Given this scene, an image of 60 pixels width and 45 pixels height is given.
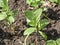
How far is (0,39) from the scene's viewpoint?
204 cm

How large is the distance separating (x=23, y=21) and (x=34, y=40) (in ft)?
0.94

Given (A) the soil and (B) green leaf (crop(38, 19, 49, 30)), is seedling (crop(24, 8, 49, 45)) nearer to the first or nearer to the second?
(B) green leaf (crop(38, 19, 49, 30))

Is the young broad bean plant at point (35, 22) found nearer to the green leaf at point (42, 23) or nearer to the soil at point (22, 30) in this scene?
the green leaf at point (42, 23)

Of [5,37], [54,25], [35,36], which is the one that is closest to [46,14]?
[54,25]

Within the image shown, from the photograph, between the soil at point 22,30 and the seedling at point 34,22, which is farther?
the soil at point 22,30

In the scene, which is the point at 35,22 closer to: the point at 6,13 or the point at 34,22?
the point at 34,22

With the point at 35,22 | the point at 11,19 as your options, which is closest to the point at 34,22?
the point at 35,22

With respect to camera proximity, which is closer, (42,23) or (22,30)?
(42,23)

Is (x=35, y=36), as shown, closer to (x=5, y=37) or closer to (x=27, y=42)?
(x=27, y=42)

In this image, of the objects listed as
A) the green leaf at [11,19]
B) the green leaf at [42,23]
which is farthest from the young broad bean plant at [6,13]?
the green leaf at [42,23]

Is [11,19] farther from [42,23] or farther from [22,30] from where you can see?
[42,23]

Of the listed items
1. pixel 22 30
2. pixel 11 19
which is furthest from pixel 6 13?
pixel 22 30

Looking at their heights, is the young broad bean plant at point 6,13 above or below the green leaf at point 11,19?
above

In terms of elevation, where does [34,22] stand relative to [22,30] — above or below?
above
